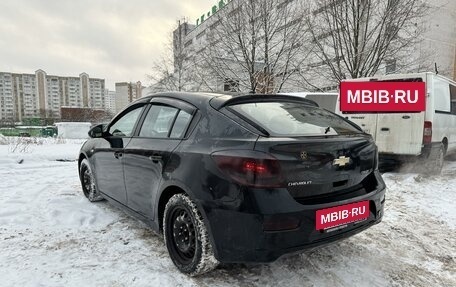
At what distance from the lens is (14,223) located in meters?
3.62

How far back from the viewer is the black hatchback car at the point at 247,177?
2.08 metres

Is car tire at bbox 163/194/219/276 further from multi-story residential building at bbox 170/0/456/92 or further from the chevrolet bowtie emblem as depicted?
multi-story residential building at bbox 170/0/456/92

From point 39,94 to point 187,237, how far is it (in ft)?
314

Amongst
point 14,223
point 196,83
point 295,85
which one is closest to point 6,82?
point 196,83

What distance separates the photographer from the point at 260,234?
2062mm

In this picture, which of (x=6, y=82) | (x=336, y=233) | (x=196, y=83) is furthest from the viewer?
(x=6, y=82)

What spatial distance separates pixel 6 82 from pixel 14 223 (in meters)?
97.3

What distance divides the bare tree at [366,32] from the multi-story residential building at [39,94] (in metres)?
73.9

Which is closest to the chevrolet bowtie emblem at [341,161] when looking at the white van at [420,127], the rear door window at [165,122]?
the rear door window at [165,122]

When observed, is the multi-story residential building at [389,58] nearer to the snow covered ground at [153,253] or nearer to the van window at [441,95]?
the van window at [441,95]

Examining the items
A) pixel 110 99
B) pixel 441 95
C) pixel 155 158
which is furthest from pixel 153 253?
pixel 110 99

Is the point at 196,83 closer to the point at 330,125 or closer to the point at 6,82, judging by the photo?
the point at 330,125

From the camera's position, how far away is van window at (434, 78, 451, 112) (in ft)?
21.0

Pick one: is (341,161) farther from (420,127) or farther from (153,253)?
(420,127)
